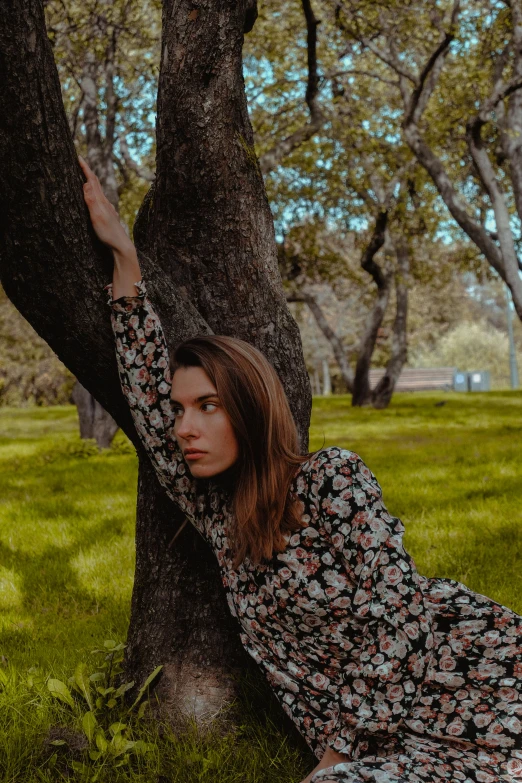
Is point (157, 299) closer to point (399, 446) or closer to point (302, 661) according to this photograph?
point (302, 661)

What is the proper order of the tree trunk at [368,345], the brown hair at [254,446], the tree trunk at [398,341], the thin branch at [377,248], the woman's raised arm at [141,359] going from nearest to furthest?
the brown hair at [254,446] → the woman's raised arm at [141,359] → the thin branch at [377,248] → the tree trunk at [368,345] → the tree trunk at [398,341]

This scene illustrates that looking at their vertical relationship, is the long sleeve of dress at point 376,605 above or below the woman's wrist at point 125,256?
below

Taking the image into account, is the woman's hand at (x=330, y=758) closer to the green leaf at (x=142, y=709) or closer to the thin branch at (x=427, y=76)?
the green leaf at (x=142, y=709)

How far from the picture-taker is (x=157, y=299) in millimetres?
2799

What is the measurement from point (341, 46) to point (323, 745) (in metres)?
12.5

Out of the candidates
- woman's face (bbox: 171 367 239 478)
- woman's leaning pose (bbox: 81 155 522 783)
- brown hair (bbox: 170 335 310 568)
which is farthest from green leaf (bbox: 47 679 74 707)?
woman's face (bbox: 171 367 239 478)

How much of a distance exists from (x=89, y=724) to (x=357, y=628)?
1161mm

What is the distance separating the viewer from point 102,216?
8.22 ft

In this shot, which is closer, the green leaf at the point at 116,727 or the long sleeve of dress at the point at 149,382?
the long sleeve of dress at the point at 149,382

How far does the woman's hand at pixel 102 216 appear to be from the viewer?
248 cm

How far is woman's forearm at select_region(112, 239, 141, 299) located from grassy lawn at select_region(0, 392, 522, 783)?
66.5 inches

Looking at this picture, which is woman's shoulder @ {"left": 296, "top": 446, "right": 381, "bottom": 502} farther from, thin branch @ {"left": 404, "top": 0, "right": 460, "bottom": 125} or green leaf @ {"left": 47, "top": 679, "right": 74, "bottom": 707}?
thin branch @ {"left": 404, "top": 0, "right": 460, "bottom": 125}

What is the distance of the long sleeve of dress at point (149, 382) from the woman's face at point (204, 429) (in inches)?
6.9

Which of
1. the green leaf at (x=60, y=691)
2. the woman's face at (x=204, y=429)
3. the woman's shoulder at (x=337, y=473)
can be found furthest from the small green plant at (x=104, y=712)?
the woman's shoulder at (x=337, y=473)
